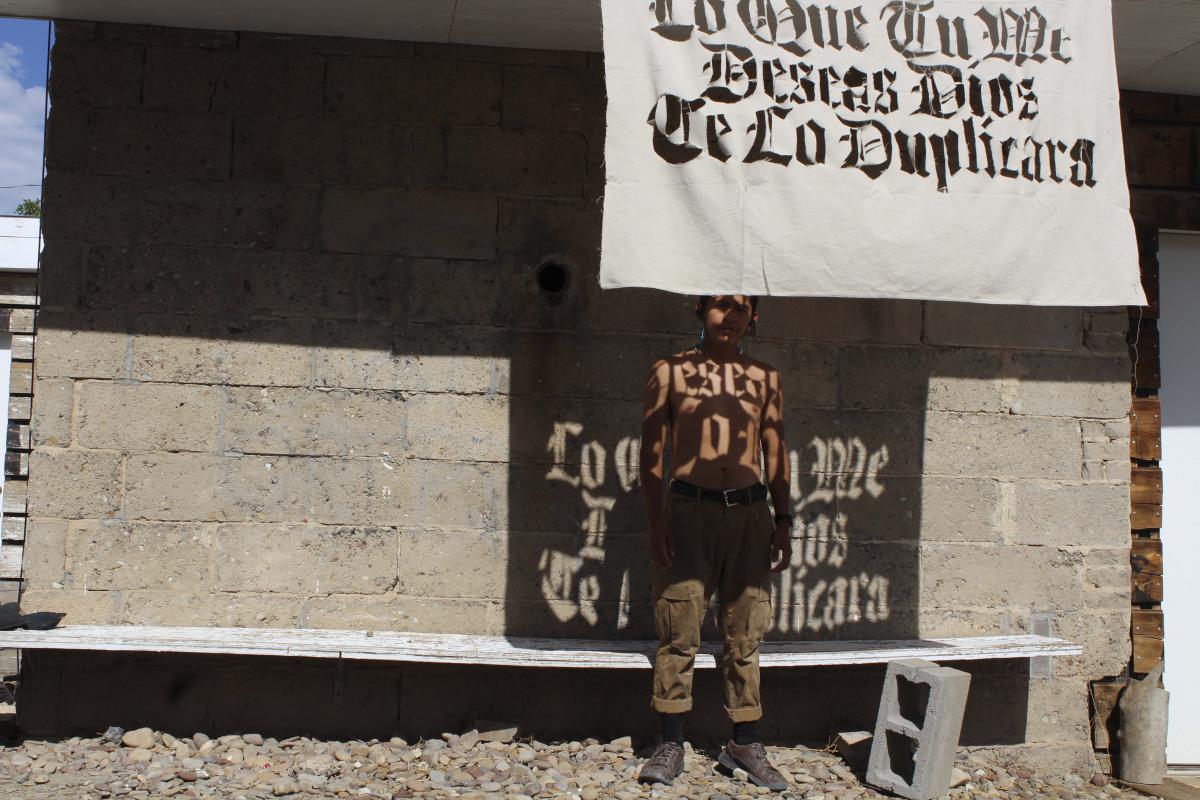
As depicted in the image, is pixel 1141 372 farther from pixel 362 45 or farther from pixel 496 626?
pixel 362 45

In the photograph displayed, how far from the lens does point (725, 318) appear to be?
406 cm

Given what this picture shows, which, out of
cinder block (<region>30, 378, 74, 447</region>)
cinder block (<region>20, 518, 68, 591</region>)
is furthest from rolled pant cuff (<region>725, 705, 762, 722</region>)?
cinder block (<region>30, 378, 74, 447</region>)

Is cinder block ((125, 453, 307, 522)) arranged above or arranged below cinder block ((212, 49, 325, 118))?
below

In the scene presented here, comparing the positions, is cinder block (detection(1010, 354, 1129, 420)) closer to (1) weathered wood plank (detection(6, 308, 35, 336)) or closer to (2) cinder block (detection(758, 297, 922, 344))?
(2) cinder block (detection(758, 297, 922, 344))

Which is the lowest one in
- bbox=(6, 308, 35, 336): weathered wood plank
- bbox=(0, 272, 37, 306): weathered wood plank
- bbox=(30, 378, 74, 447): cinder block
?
bbox=(30, 378, 74, 447): cinder block

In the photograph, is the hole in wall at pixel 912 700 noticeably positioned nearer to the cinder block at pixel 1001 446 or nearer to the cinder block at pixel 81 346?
the cinder block at pixel 1001 446

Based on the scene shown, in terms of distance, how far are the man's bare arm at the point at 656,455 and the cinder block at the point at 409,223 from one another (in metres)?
0.99

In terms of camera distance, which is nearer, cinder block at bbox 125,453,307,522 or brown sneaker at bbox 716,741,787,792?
brown sneaker at bbox 716,741,787,792

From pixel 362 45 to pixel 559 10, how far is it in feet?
3.02

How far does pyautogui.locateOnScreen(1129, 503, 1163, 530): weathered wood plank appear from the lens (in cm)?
487

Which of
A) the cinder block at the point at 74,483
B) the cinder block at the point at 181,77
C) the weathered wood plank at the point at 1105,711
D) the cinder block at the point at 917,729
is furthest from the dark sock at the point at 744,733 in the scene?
the cinder block at the point at 181,77

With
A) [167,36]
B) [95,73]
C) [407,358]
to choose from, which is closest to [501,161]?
[407,358]

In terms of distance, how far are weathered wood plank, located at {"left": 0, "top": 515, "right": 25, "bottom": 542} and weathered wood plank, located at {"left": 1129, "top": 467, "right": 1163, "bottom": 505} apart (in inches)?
296

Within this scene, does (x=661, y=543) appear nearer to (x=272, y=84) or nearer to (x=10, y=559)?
(x=272, y=84)
